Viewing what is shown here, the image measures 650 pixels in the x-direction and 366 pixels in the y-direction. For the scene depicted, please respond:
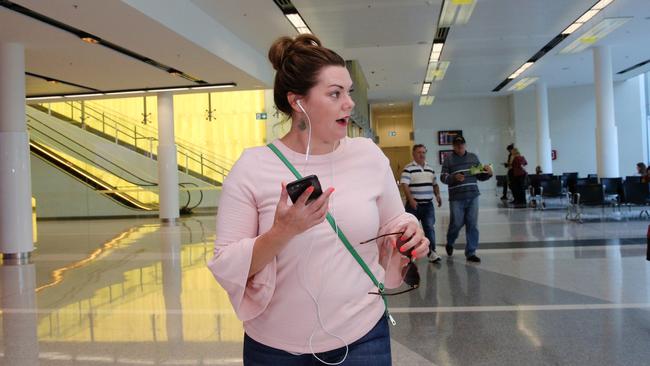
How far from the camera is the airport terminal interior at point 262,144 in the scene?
4.63 m

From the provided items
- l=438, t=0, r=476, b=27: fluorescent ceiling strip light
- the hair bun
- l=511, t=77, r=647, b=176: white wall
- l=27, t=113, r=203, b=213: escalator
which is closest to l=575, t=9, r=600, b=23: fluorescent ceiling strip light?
l=438, t=0, r=476, b=27: fluorescent ceiling strip light

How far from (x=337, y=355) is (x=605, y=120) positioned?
18.4 metres

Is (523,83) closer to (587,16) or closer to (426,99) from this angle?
(426,99)

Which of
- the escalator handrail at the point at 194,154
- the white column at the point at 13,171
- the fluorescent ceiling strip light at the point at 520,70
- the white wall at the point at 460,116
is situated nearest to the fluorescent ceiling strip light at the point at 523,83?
the fluorescent ceiling strip light at the point at 520,70

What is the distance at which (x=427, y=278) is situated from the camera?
681 centimetres

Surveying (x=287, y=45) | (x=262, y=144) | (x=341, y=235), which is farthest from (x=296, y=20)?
(x=341, y=235)

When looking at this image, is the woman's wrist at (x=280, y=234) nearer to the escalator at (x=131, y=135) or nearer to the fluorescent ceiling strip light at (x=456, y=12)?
the fluorescent ceiling strip light at (x=456, y=12)

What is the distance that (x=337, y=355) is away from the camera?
1469 mm

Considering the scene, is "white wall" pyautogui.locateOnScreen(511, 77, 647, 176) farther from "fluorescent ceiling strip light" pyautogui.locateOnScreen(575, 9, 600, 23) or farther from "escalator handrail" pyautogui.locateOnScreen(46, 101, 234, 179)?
"escalator handrail" pyautogui.locateOnScreen(46, 101, 234, 179)

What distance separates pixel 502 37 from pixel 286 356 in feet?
51.3

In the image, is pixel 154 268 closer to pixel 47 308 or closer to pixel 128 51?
pixel 47 308

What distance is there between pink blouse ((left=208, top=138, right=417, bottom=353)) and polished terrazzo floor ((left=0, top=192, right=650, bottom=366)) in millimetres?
2525

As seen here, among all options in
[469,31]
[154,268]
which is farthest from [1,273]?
[469,31]

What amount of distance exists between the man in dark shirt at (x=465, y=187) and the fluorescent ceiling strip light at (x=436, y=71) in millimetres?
11490
